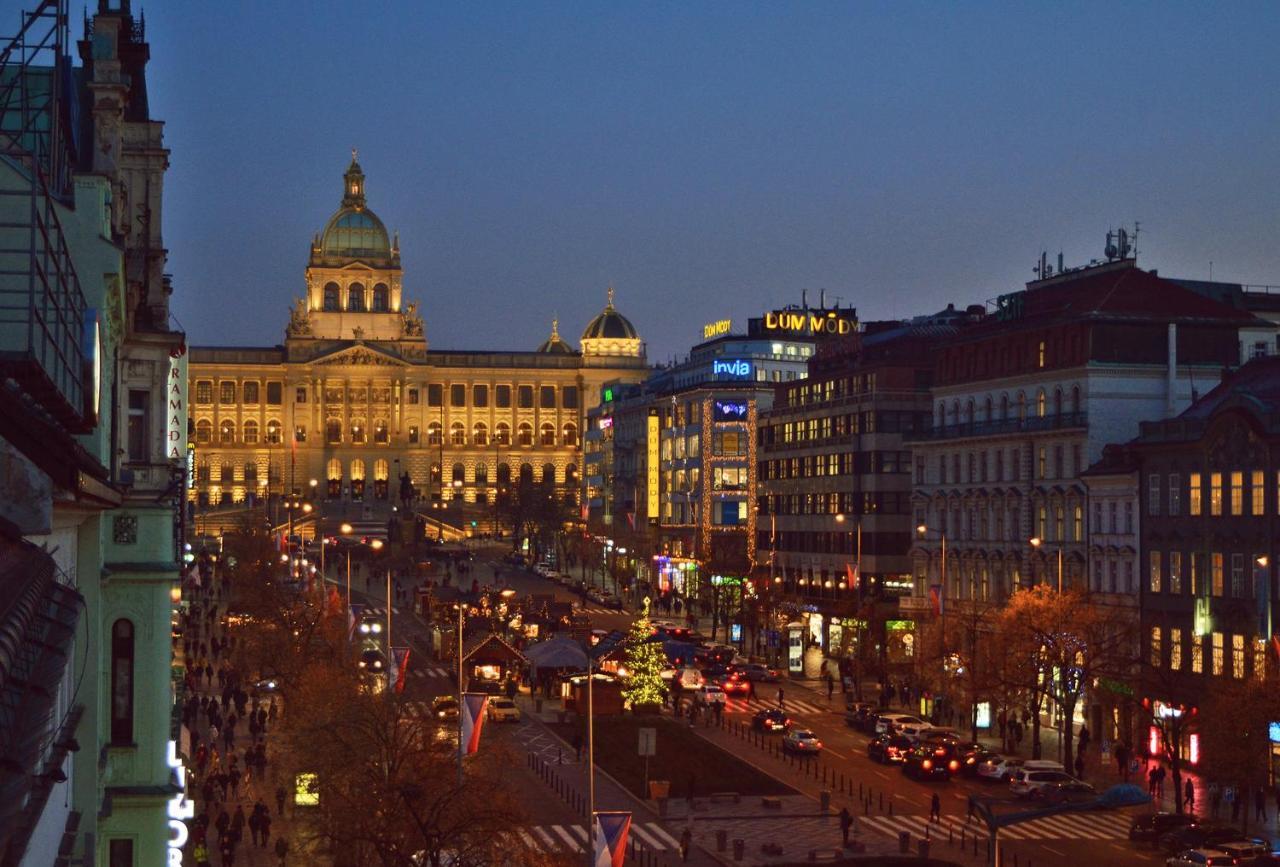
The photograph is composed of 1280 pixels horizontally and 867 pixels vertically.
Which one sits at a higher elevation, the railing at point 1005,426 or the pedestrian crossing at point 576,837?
the railing at point 1005,426

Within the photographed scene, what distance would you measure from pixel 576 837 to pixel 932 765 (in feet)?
A: 52.7

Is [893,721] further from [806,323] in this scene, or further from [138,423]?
[806,323]

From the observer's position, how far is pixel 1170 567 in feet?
256

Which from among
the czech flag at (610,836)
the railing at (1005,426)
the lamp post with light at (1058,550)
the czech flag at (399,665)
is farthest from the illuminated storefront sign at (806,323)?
the czech flag at (610,836)

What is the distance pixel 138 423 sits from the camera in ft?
Answer: 126

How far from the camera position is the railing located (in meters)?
88.7

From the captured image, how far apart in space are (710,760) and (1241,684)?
1820 centimetres

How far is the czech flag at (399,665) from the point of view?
65.7 meters

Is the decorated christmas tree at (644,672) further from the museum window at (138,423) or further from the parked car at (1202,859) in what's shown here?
the museum window at (138,423)

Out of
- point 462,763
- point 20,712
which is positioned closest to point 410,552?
point 462,763

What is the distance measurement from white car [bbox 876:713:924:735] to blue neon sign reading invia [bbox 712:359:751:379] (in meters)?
81.8

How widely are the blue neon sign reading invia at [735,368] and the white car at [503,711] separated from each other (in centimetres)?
7839

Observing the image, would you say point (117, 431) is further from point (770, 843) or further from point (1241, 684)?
point (1241, 684)

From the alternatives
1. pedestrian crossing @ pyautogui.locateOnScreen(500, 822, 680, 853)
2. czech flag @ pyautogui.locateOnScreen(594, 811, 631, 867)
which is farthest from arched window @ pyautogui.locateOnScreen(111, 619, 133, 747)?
pedestrian crossing @ pyautogui.locateOnScreen(500, 822, 680, 853)
